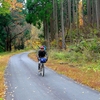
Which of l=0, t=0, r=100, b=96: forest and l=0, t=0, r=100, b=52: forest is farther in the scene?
l=0, t=0, r=100, b=52: forest

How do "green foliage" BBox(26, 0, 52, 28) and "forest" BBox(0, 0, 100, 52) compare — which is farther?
"green foliage" BBox(26, 0, 52, 28)

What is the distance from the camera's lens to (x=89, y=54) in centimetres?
2150

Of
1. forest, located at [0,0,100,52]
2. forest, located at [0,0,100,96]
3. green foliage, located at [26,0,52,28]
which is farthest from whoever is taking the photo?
green foliage, located at [26,0,52,28]

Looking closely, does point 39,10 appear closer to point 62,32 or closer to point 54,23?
point 54,23

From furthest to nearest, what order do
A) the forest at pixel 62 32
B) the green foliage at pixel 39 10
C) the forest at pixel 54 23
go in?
the green foliage at pixel 39 10
the forest at pixel 54 23
the forest at pixel 62 32

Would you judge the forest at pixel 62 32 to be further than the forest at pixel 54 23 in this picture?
No

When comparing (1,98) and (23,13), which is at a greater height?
(23,13)

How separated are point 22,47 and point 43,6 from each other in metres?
29.2

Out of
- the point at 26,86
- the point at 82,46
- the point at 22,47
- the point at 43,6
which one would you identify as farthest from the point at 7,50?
the point at 26,86

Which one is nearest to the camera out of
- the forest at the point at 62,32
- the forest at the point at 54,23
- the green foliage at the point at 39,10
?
the forest at the point at 62,32

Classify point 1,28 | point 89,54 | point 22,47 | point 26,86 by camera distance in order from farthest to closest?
point 22,47
point 1,28
point 89,54
point 26,86

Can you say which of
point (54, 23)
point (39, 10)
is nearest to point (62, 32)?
point (54, 23)

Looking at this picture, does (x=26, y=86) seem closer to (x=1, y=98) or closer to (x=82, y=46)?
(x=1, y=98)

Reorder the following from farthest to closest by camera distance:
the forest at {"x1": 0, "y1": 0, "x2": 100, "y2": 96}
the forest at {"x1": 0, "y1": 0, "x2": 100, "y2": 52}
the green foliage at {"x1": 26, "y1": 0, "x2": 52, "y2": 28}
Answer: the green foliage at {"x1": 26, "y1": 0, "x2": 52, "y2": 28} → the forest at {"x1": 0, "y1": 0, "x2": 100, "y2": 52} → the forest at {"x1": 0, "y1": 0, "x2": 100, "y2": 96}
